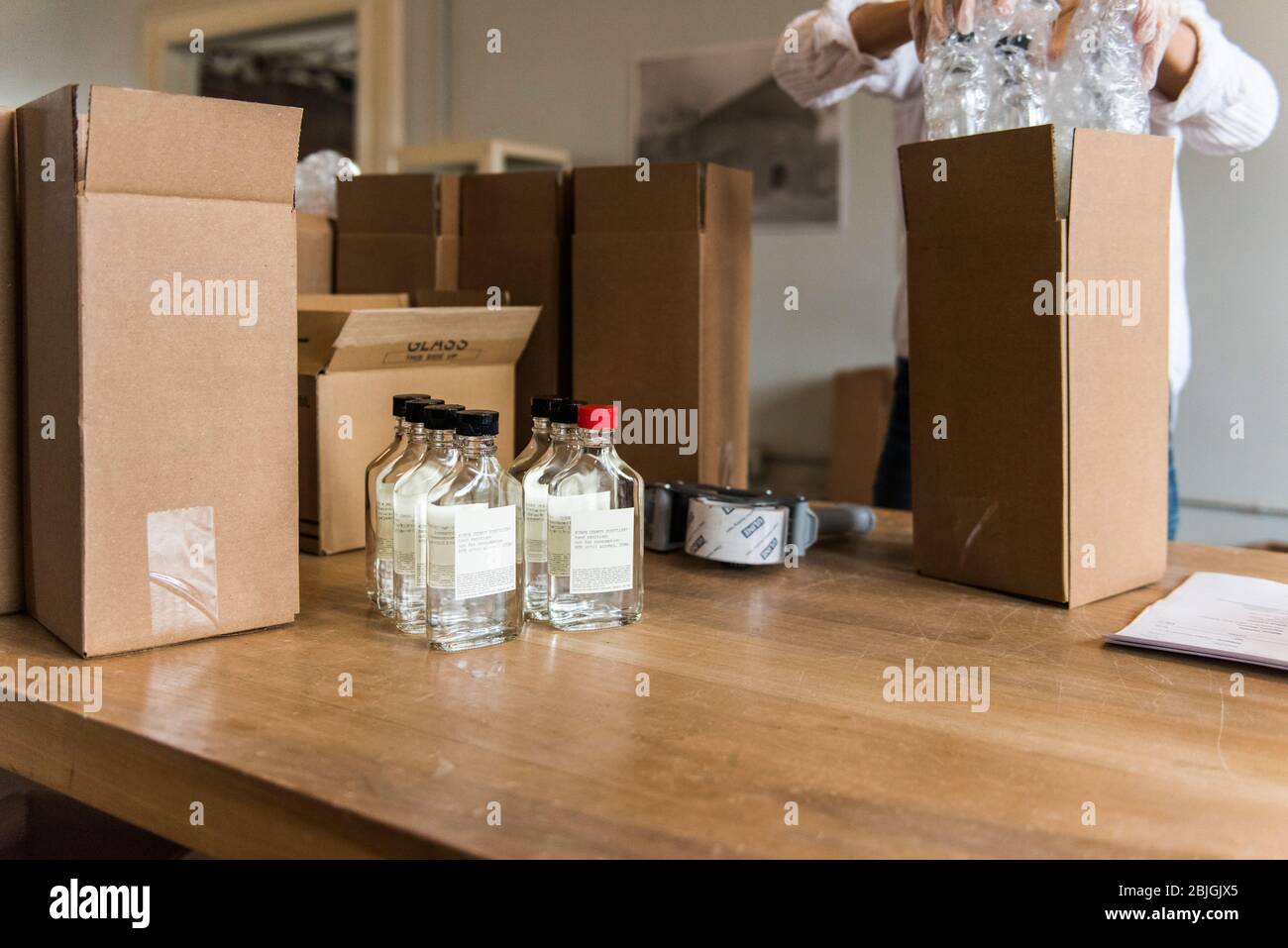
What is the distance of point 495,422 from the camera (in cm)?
95

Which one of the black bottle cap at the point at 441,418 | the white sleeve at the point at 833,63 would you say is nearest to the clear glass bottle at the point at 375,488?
the black bottle cap at the point at 441,418

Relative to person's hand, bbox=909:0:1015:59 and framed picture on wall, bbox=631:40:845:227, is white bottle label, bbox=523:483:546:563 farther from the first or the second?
framed picture on wall, bbox=631:40:845:227

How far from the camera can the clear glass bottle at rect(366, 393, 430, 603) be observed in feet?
3.59

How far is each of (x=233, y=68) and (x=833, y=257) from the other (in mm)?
2927

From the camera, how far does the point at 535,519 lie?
1021 mm

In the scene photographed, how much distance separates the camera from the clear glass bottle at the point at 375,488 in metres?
1.09

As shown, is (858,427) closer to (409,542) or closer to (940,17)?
(940,17)

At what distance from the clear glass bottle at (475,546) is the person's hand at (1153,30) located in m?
0.79

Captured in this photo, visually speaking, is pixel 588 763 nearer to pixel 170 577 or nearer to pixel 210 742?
pixel 210 742

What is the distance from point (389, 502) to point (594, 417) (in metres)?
0.21

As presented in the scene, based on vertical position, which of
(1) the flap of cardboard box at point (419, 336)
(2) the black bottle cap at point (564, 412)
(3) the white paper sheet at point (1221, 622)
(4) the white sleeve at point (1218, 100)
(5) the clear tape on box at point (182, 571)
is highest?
(4) the white sleeve at point (1218, 100)

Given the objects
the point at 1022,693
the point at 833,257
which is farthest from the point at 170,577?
the point at 833,257

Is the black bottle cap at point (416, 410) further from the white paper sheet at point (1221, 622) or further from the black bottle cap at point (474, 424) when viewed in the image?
the white paper sheet at point (1221, 622)

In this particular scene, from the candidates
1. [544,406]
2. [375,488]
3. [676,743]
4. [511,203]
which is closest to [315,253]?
[511,203]
